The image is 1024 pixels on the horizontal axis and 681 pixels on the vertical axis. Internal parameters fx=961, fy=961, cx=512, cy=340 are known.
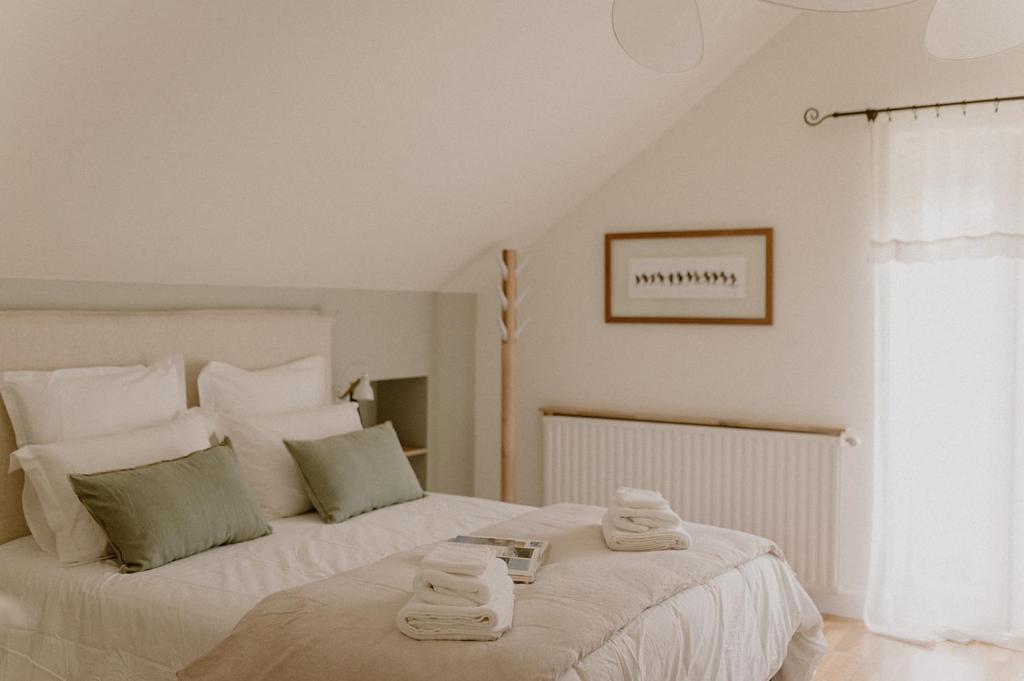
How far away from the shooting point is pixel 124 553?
2.62 meters

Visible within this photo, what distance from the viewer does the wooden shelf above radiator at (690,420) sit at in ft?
13.4

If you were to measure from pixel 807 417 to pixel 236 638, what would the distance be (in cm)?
273

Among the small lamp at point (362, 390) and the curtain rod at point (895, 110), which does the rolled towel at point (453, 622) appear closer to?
the small lamp at point (362, 390)

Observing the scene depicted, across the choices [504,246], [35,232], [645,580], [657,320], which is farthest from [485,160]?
[645,580]

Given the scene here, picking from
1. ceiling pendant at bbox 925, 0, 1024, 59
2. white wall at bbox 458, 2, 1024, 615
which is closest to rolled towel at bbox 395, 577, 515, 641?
ceiling pendant at bbox 925, 0, 1024, 59

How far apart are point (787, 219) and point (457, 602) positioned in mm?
2670

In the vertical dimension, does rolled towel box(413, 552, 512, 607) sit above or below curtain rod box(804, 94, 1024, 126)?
below

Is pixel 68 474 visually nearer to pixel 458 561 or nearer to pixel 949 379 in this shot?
pixel 458 561

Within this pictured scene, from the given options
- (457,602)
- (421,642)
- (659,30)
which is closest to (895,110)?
(659,30)

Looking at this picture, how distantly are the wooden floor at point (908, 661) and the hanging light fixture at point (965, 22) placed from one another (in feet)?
7.79

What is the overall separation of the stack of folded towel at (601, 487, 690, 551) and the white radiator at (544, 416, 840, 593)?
140cm

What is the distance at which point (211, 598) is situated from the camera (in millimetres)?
2436

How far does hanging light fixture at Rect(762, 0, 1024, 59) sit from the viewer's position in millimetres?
1666

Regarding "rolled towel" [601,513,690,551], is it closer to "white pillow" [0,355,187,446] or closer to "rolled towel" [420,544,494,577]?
"rolled towel" [420,544,494,577]
